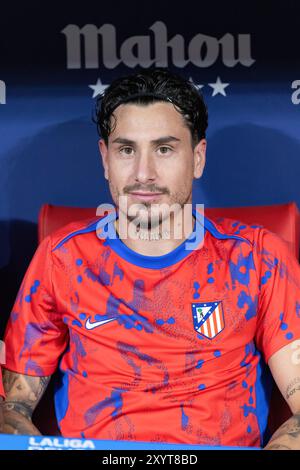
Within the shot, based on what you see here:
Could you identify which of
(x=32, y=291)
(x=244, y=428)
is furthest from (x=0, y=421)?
(x=244, y=428)

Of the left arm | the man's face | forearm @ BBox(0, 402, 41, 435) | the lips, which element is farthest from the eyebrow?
forearm @ BBox(0, 402, 41, 435)

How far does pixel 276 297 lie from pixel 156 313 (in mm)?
241

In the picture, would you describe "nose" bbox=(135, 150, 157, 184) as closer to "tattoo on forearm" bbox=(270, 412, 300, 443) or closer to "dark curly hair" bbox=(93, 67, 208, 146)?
"dark curly hair" bbox=(93, 67, 208, 146)

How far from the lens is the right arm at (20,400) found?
4.92 ft

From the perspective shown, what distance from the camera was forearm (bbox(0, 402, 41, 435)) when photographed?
4.89ft

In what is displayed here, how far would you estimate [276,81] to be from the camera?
6.83 feet

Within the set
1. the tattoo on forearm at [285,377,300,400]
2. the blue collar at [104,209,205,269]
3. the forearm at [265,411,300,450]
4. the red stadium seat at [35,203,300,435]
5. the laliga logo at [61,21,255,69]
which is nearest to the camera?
the forearm at [265,411,300,450]

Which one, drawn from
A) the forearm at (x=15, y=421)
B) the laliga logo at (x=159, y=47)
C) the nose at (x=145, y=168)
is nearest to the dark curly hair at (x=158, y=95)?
the nose at (x=145, y=168)

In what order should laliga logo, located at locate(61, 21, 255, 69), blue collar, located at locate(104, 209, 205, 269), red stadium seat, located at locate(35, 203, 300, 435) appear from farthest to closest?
laliga logo, located at locate(61, 21, 255, 69) < red stadium seat, located at locate(35, 203, 300, 435) < blue collar, located at locate(104, 209, 205, 269)

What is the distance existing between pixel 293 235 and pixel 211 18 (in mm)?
655

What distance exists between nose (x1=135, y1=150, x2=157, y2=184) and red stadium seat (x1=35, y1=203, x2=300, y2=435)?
1.11 feet

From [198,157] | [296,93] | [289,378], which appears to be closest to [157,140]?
[198,157]

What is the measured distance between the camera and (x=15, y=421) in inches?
59.2
